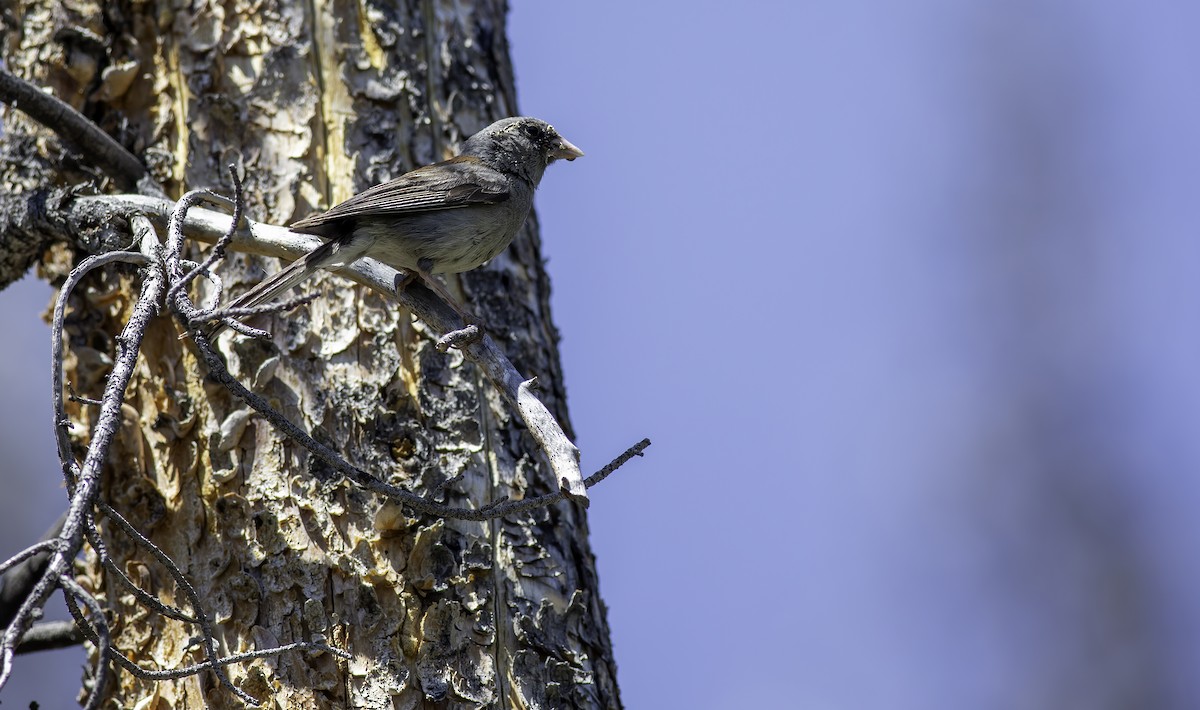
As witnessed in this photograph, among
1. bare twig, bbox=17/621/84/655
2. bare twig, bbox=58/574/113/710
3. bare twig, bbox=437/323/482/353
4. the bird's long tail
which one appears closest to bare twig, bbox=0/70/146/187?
the bird's long tail

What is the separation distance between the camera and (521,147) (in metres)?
4.70

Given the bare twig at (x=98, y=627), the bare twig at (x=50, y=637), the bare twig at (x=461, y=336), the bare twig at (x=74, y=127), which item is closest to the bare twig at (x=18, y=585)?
the bare twig at (x=50, y=637)

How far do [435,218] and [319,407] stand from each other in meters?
0.86

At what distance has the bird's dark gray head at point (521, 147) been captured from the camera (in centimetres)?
450

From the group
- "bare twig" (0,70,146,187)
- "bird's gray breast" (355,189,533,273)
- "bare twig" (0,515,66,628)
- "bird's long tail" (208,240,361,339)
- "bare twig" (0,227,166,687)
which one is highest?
"bare twig" (0,70,146,187)

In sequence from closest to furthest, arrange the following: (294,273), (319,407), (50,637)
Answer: (294,273), (319,407), (50,637)

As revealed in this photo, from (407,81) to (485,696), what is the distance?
101 inches

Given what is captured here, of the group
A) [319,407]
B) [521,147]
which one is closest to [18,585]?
[319,407]

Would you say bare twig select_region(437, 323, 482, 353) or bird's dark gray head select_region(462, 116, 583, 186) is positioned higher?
bird's dark gray head select_region(462, 116, 583, 186)

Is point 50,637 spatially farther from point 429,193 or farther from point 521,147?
point 521,147

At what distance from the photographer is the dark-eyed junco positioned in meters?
3.66

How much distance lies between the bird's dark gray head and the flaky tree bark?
16cm

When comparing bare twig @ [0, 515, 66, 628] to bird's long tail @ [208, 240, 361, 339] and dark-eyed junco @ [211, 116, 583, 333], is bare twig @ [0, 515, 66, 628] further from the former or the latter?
dark-eyed junco @ [211, 116, 583, 333]

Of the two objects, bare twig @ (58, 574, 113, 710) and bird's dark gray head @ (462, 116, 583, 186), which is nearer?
bare twig @ (58, 574, 113, 710)
